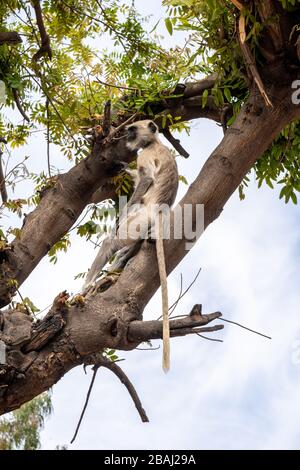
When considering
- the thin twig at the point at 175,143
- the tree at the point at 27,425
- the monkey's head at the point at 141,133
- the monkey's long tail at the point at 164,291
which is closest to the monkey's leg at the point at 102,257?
the monkey's long tail at the point at 164,291

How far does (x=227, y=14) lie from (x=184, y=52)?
136 cm

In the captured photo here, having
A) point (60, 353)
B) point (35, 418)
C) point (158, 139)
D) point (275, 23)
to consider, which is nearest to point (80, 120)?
point (158, 139)

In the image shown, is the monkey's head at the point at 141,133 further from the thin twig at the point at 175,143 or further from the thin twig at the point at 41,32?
the thin twig at the point at 41,32

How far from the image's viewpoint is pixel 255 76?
11.2 feet

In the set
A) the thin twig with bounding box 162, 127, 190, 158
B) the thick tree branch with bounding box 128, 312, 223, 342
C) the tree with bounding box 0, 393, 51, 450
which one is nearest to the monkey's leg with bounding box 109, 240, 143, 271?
the thick tree branch with bounding box 128, 312, 223, 342

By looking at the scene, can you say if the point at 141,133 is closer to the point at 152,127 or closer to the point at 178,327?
the point at 152,127

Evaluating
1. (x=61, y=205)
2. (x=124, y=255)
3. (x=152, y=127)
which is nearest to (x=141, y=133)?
(x=152, y=127)

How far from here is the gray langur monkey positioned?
12.6ft

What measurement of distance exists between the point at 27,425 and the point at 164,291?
984cm

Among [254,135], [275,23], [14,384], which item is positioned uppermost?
[275,23]

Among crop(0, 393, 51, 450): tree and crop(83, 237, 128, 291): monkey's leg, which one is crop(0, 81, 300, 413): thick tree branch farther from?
crop(0, 393, 51, 450): tree

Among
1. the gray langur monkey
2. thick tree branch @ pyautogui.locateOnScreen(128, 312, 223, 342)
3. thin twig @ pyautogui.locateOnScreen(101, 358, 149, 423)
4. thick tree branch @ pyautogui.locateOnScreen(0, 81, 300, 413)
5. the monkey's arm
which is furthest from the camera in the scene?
the monkey's arm

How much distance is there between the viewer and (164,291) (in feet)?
10.4

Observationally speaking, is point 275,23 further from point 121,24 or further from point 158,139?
point 121,24
